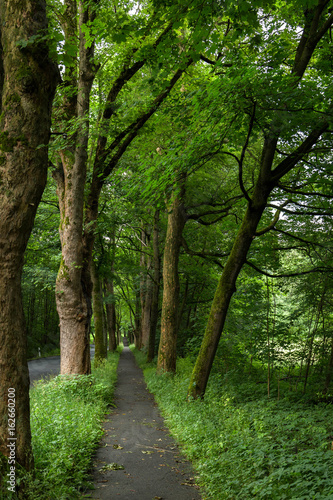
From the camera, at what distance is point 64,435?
219 inches

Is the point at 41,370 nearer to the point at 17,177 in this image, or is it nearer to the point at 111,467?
the point at 111,467

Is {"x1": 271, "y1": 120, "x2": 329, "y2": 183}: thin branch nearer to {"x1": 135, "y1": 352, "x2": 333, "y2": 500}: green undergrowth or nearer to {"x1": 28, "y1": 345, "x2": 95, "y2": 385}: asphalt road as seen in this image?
{"x1": 135, "y1": 352, "x2": 333, "y2": 500}: green undergrowth

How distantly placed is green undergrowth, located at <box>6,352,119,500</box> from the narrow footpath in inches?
10.9

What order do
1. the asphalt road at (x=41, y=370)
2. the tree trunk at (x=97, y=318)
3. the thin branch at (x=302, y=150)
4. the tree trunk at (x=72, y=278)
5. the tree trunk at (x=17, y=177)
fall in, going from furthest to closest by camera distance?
1. the asphalt road at (x=41, y=370)
2. the tree trunk at (x=97, y=318)
3. the tree trunk at (x=72, y=278)
4. the thin branch at (x=302, y=150)
5. the tree trunk at (x=17, y=177)

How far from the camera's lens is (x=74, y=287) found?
9859 mm

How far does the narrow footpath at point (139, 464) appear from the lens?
15.5 ft

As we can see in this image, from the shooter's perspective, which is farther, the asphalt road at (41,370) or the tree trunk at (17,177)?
the asphalt road at (41,370)

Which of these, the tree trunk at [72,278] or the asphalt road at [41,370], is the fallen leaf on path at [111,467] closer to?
the tree trunk at [72,278]

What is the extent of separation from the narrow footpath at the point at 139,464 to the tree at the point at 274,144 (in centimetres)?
170

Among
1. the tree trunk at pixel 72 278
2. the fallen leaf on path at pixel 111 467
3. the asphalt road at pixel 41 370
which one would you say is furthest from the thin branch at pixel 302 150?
the asphalt road at pixel 41 370

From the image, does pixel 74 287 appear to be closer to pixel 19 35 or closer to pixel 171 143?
pixel 171 143

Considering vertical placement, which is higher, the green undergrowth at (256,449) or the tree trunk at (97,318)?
the tree trunk at (97,318)

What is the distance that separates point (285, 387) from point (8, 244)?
10.4 meters

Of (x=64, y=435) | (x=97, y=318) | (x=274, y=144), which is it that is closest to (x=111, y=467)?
(x=64, y=435)
